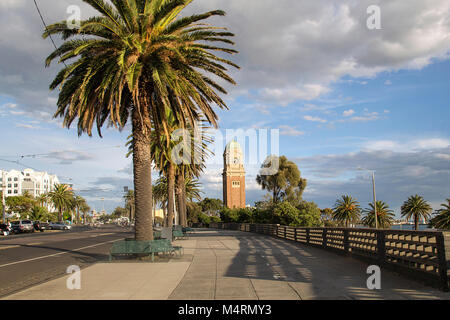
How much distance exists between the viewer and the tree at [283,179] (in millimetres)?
63344

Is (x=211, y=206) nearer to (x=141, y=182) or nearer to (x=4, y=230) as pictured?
(x=4, y=230)

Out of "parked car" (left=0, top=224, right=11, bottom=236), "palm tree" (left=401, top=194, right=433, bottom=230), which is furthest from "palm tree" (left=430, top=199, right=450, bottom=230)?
"parked car" (left=0, top=224, right=11, bottom=236)

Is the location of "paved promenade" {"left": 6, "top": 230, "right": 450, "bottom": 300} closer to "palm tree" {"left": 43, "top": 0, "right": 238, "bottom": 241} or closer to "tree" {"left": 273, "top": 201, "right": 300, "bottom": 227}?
"palm tree" {"left": 43, "top": 0, "right": 238, "bottom": 241}

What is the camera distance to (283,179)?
6328 centimetres

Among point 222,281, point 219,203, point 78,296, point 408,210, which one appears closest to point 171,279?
point 222,281

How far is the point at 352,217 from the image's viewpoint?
80062 millimetres

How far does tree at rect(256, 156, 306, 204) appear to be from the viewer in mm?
63344

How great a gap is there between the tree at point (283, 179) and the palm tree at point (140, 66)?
4592 cm

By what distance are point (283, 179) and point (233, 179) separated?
63.1 meters

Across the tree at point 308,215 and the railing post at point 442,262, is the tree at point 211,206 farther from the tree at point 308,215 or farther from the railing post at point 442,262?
the railing post at point 442,262

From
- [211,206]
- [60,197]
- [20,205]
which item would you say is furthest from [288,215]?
[211,206]

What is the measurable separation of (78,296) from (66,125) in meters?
10.8

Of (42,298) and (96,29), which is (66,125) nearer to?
(96,29)

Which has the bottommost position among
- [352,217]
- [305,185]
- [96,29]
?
[352,217]
